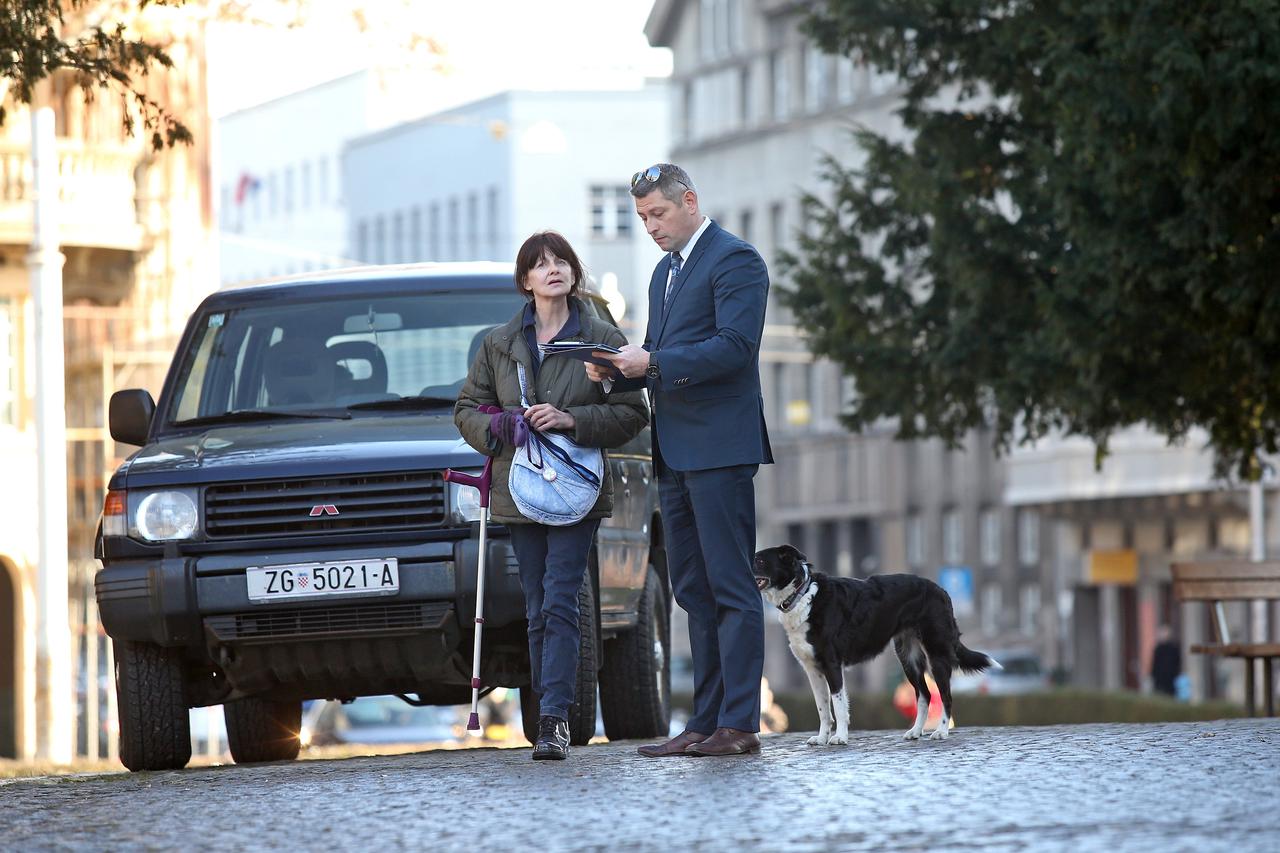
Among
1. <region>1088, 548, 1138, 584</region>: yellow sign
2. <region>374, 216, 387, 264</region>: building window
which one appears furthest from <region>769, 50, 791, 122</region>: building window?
<region>374, 216, 387, 264</region>: building window

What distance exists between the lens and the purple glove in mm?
11398

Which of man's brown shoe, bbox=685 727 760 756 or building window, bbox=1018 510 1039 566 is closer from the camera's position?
man's brown shoe, bbox=685 727 760 756

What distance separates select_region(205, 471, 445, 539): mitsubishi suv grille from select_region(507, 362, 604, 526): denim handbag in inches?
44.1

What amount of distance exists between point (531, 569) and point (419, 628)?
3.48ft

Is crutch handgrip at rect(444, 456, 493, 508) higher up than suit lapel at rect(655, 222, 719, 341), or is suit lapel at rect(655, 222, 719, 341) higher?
suit lapel at rect(655, 222, 719, 341)

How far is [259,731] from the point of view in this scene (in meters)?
15.7

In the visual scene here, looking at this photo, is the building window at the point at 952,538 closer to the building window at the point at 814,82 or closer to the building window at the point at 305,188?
the building window at the point at 814,82

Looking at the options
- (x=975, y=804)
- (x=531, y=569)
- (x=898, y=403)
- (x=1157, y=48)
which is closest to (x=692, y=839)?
(x=975, y=804)

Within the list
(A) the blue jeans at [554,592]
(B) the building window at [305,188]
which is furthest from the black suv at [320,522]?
(B) the building window at [305,188]

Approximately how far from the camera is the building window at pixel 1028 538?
63844 mm

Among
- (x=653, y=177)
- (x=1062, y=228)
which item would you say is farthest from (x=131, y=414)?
(x=1062, y=228)

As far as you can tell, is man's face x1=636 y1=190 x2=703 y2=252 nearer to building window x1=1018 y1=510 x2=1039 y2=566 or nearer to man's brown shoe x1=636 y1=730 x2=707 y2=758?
man's brown shoe x1=636 y1=730 x2=707 y2=758

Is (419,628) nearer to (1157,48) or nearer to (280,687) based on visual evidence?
(280,687)

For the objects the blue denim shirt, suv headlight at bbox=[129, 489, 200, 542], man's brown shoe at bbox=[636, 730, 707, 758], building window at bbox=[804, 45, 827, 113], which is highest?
building window at bbox=[804, 45, 827, 113]
